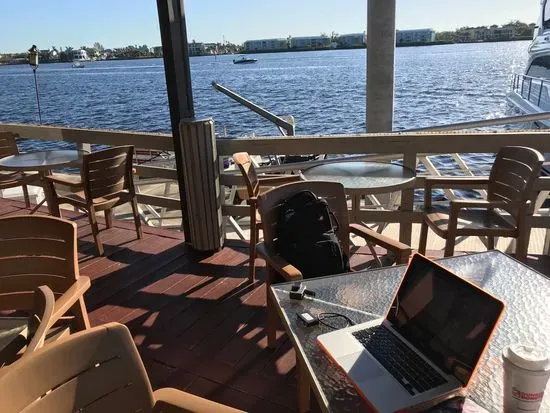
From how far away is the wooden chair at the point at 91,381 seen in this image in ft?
3.39

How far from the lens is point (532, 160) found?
2789 millimetres

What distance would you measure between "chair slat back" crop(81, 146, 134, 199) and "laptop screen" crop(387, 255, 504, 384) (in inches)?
112

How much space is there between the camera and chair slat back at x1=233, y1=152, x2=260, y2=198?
3.13m

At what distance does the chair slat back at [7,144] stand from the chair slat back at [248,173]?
289 centimetres

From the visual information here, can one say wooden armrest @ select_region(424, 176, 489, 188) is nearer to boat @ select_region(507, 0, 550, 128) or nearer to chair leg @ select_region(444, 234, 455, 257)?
chair leg @ select_region(444, 234, 455, 257)

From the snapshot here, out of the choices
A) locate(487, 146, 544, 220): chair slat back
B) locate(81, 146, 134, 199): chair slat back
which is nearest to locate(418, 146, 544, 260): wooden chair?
locate(487, 146, 544, 220): chair slat back

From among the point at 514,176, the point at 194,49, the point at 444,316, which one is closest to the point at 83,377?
the point at 444,316

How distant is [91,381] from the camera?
44.5 inches

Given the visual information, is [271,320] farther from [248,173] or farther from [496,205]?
[496,205]

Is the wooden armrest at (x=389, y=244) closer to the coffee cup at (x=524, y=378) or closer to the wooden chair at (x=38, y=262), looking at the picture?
the coffee cup at (x=524, y=378)

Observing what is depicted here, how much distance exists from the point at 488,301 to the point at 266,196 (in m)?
1.40

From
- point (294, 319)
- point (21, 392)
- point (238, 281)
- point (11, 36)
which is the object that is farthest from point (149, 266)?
point (11, 36)

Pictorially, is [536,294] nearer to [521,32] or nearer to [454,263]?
[454,263]

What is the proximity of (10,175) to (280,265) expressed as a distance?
12.2ft
